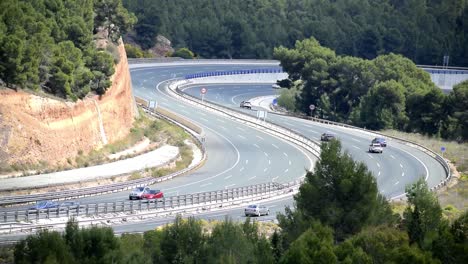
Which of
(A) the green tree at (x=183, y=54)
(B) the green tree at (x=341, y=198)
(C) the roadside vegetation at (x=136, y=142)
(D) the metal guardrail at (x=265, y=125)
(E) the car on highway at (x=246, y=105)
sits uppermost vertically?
(B) the green tree at (x=341, y=198)

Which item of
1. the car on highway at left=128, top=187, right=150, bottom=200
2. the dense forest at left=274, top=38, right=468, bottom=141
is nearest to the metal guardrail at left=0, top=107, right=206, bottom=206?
the car on highway at left=128, top=187, right=150, bottom=200

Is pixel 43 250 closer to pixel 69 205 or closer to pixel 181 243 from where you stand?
pixel 181 243

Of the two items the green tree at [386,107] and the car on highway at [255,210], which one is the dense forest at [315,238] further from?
the green tree at [386,107]

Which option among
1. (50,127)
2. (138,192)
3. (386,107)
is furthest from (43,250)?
(386,107)

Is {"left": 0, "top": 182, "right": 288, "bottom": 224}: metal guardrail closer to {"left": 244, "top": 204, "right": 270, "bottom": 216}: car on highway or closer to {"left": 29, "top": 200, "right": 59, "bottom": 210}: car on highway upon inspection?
{"left": 29, "top": 200, "right": 59, "bottom": 210}: car on highway

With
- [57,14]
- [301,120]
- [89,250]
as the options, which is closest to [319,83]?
[301,120]

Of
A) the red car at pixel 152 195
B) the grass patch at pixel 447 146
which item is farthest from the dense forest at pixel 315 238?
the grass patch at pixel 447 146
